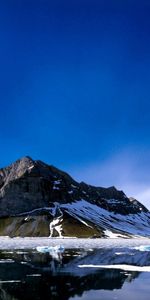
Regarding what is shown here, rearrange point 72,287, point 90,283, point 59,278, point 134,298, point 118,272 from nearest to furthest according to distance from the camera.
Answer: point 134,298 < point 72,287 < point 90,283 < point 59,278 < point 118,272

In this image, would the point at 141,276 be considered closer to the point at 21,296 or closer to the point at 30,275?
the point at 30,275

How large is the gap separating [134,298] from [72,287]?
591 cm

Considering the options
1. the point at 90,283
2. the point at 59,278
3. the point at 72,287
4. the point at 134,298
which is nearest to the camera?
the point at 134,298

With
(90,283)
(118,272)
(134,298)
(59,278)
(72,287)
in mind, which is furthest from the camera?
(118,272)

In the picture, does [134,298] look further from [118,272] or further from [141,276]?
[118,272]

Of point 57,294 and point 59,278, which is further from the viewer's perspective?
point 59,278

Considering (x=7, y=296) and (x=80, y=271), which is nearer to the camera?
(x=7, y=296)

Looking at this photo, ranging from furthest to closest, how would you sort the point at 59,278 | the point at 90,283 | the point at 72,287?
the point at 59,278 → the point at 90,283 → the point at 72,287

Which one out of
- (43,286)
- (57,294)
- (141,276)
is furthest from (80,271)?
(57,294)

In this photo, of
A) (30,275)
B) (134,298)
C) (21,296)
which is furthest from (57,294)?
(30,275)

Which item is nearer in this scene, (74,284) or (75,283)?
(74,284)

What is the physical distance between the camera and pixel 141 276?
120 feet

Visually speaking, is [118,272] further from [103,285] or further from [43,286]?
[43,286]

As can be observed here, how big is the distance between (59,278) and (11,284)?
203 inches
